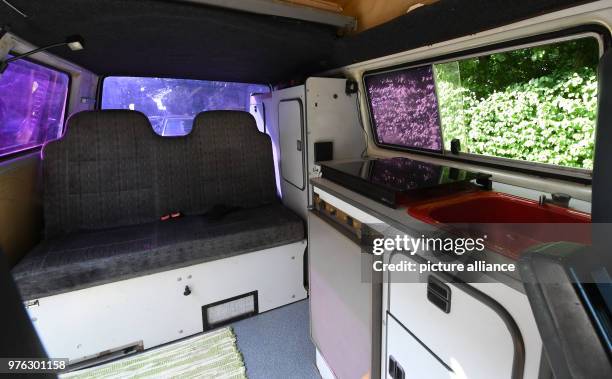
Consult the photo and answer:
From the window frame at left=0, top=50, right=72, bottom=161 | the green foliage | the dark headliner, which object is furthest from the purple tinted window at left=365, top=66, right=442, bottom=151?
the window frame at left=0, top=50, right=72, bottom=161

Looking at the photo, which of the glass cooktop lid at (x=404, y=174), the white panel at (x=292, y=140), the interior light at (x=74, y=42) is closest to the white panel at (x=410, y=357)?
the glass cooktop lid at (x=404, y=174)

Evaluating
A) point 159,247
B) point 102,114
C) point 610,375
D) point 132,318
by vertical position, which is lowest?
point 132,318

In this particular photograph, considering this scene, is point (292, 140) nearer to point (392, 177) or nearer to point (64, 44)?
point (392, 177)

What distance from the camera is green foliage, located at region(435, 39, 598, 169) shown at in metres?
1.12

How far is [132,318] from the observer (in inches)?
69.7

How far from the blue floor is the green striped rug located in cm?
8

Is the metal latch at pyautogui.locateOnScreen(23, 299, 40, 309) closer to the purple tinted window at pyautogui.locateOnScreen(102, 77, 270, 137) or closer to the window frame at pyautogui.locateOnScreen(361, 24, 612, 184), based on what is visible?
the purple tinted window at pyautogui.locateOnScreen(102, 77, 270, 137)

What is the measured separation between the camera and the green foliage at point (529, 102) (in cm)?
112

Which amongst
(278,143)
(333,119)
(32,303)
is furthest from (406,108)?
(32,303)

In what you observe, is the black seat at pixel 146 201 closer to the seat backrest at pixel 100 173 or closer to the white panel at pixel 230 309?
the seat backrest at pixel 100 173

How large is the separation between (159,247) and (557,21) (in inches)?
81.9

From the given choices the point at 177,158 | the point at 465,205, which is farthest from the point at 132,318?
the point at 465,205

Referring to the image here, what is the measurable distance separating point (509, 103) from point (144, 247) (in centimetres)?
204

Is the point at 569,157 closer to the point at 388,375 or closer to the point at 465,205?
the point at 465,205
